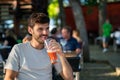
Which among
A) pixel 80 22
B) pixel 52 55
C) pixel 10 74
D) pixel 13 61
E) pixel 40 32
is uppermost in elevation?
pixel 40 32

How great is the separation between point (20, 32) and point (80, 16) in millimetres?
5485

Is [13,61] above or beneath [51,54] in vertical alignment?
beneath

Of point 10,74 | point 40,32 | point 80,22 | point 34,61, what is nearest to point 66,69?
point 34,61

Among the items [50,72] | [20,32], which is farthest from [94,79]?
[20,32]

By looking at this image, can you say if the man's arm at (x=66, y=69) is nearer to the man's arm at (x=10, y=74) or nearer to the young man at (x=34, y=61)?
the young man at (x=34, y=61)

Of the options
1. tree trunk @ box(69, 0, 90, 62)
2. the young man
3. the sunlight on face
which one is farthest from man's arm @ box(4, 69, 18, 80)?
tree trunk @ box(69, 0, 90, 62)

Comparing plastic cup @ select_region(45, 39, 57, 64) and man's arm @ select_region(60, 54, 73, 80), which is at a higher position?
plastic cup @ select_region(45, 39, 57, 64)

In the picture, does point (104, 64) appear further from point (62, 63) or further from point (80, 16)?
point (62, 63)

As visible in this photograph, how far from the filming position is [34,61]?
16.2 feet

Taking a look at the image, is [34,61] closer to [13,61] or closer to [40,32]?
[13,61]

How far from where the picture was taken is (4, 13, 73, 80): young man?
4.85 m

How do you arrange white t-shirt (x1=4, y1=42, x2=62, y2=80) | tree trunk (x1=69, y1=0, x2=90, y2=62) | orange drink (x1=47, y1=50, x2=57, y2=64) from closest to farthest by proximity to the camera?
1. orange drink (x1=47, y1=50, x2=57, y2=64)
2. white t-shirt (x1=4, y1=42, x2=62, y2=80)
3. tree trunk (x1=69, y1=0, x2=90, y2=62)

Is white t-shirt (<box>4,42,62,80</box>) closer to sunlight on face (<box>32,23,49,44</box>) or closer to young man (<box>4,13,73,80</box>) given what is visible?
young man (<box>4,13,73,80</box>)

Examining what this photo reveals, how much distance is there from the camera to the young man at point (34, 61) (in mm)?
4852
